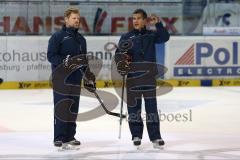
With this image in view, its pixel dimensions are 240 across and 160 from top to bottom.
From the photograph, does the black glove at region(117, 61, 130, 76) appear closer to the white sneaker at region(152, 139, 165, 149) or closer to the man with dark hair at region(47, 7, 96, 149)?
the man with dark hair at region(47, 7, 96, 149)

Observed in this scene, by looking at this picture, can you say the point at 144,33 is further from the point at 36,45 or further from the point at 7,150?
the point at 36,45

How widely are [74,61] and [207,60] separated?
9.77 metres

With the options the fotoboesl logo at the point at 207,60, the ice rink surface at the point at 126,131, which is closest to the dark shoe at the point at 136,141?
the ice rink surface at the point at 126,131

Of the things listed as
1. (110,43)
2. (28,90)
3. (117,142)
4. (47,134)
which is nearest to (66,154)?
(117,142)

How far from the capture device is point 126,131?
863cm

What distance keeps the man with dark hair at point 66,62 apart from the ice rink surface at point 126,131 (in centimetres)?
32

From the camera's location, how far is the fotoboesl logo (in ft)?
53.4

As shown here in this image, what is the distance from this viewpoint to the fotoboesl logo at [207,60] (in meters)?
16.3

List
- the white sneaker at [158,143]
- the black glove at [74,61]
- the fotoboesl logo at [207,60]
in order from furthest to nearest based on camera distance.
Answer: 1. the fotoboesl logo at [207,60]
2. the white sneaker at [158,143]
3. the black glove at [74,61]

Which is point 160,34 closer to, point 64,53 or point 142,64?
point 142,64

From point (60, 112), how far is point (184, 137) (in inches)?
75.2

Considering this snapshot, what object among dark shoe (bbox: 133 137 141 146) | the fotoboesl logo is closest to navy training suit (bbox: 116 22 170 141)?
dark shoe (bbox: 133 137 141 146)

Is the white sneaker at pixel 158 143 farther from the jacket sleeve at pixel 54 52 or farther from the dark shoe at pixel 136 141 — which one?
the jacket sleeve at pixel 54 52

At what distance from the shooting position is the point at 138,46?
7.21 meters
